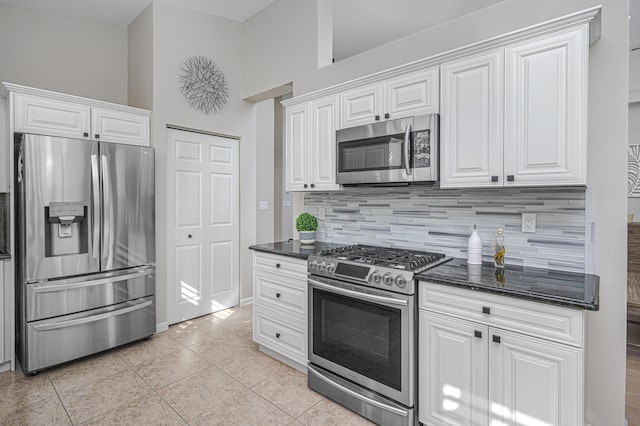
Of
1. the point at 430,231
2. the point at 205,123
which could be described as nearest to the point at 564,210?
the point at 430,231

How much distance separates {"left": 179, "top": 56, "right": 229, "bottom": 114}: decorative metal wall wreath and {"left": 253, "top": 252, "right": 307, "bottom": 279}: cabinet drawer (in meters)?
1.90

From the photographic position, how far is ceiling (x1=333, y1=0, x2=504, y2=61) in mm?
3385

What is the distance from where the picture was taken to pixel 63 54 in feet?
11.5

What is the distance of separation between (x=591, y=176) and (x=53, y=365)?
390 centimetres

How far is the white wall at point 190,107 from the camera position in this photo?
3.43 meters

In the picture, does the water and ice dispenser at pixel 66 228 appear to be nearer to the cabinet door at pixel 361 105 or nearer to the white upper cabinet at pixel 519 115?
the cabinet door at pixel 361 105

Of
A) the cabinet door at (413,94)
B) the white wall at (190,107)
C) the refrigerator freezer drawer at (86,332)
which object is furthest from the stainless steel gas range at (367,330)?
the white wall at (190,107)

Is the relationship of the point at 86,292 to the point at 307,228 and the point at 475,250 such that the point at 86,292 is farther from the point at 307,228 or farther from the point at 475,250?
the point at 475,250

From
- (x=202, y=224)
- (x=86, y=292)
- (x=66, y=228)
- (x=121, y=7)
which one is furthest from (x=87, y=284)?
(x=121, y=7)

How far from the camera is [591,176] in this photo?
1876 mm

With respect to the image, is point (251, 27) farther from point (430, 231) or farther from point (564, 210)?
point (564, 210)

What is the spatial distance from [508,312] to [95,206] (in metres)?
3.07

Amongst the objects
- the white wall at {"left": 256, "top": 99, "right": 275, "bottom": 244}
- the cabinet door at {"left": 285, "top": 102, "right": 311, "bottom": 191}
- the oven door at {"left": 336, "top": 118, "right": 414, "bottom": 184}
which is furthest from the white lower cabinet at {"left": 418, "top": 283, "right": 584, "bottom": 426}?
the white wall at {"left": 256, "top": 99, "right": 275, "bottom": 244}

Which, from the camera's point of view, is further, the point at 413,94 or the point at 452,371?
the point at 413,94
